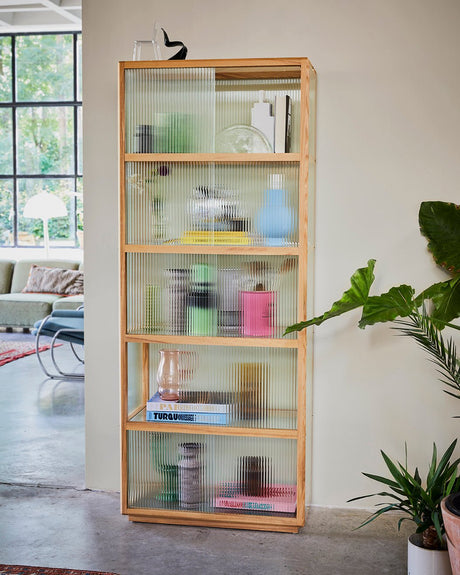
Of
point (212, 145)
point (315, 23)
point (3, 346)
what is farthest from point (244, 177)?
point (3, 346)

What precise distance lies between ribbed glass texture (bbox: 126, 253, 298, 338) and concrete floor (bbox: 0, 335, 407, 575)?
0.84 m

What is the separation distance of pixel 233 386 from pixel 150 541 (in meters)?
0.72

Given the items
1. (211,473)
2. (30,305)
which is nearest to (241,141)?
(211,473)

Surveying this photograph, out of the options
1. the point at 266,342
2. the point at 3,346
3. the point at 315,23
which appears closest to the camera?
the point at 266,342

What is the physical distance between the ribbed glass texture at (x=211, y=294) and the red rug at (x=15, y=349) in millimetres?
4157

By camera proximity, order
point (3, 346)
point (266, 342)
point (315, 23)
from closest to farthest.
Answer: point (266, 342) → point (315, 23) → point (3, 346)

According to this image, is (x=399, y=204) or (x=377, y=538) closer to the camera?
(x=377, y=538)

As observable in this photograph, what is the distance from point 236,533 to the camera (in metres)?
3.17

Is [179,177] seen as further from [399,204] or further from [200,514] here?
[200,514]

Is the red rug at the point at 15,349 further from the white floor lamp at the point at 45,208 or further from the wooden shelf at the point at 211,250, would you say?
the wooden shelf at the point at 211,250

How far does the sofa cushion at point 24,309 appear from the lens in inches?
341

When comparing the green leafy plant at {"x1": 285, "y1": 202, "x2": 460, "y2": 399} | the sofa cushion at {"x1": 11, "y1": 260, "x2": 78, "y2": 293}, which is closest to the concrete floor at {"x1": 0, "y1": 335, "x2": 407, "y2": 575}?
the green leafy plant at {"x1": 285, "y1": 202, "x2": 460, "y2": 399}

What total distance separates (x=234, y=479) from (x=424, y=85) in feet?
6.19

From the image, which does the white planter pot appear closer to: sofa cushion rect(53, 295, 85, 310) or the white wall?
the white wall
